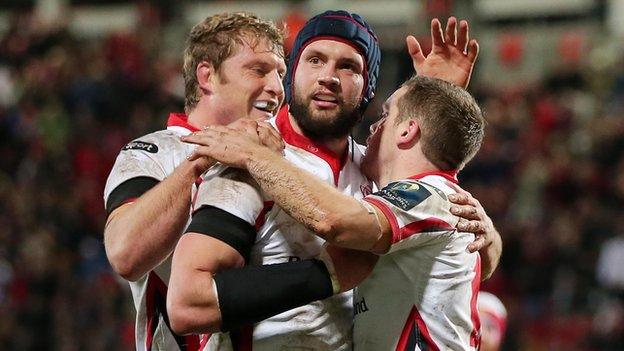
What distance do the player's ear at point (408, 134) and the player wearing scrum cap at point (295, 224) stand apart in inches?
7.3

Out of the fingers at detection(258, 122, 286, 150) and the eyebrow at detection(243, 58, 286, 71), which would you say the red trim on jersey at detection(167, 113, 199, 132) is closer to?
the eyebrow at detection(243, 58, 286, 71)

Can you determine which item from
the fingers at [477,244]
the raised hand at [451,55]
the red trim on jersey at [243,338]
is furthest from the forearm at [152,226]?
the raised hand at [451,55]

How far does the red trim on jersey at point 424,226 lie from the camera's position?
13.1ft

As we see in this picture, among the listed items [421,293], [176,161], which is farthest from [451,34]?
[421,293]

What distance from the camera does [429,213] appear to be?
4.07 metres

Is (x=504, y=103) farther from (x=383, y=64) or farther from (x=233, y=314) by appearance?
(x=233, y=314)

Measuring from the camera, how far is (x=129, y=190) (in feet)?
15.1

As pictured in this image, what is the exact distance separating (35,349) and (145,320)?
700cm

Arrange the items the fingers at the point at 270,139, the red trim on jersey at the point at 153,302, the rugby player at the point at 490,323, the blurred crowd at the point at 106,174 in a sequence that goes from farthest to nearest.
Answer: the blurred crowd at the point at 106,174
the rugby player at the point at 490,323
the red trim on jersey at the point at 153,302
the fingers at the point at 270,139

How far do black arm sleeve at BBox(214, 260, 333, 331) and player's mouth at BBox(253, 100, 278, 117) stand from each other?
1.23 m

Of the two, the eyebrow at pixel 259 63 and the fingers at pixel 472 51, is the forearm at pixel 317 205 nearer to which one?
the eyebrow at pixel 259 63

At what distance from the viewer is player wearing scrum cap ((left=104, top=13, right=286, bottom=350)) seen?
171 inches

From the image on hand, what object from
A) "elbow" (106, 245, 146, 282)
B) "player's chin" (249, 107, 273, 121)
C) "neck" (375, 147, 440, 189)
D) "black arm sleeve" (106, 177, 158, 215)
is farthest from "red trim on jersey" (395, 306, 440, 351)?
"player's chin" (249, 107, 273, 121)

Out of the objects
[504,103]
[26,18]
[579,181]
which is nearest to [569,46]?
[504,103]
